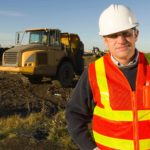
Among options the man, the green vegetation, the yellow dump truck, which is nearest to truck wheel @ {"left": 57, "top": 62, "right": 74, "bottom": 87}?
the yellow dump truck

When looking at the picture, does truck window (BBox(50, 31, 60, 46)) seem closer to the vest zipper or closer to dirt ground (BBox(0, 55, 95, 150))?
dirt ground (BBox(0, 55, 95, 150))

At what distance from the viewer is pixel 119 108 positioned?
2887mm

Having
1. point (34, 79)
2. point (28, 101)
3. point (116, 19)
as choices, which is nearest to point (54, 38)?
point (34, 79)

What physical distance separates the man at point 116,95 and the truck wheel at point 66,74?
1426cm

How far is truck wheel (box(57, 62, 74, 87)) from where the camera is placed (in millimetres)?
17359

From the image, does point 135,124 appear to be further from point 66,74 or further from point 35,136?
point 66,74

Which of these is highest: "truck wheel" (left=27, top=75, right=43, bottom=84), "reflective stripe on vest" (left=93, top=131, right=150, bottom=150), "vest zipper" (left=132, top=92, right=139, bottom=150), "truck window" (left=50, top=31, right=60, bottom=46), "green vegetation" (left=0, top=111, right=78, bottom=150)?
"truck window" (left=50, top=31, right=60, bottom=46)

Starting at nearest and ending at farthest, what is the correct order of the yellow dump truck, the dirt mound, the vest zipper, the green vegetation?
the vest zipper → the green vegetation → the dirt mound → the yellow dump truck

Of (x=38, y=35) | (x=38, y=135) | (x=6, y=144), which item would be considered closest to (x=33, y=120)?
(x=38, y=135)

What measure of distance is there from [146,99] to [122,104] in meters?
0.15

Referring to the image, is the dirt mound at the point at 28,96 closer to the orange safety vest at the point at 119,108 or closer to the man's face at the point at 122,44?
the orange safety vest at the point at 119,108

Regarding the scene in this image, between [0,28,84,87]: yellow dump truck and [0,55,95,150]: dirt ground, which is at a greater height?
[0,28,84,87]: yellow dump truck

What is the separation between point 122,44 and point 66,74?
14834mm

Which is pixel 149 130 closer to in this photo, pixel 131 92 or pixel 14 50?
pixel 131 92
